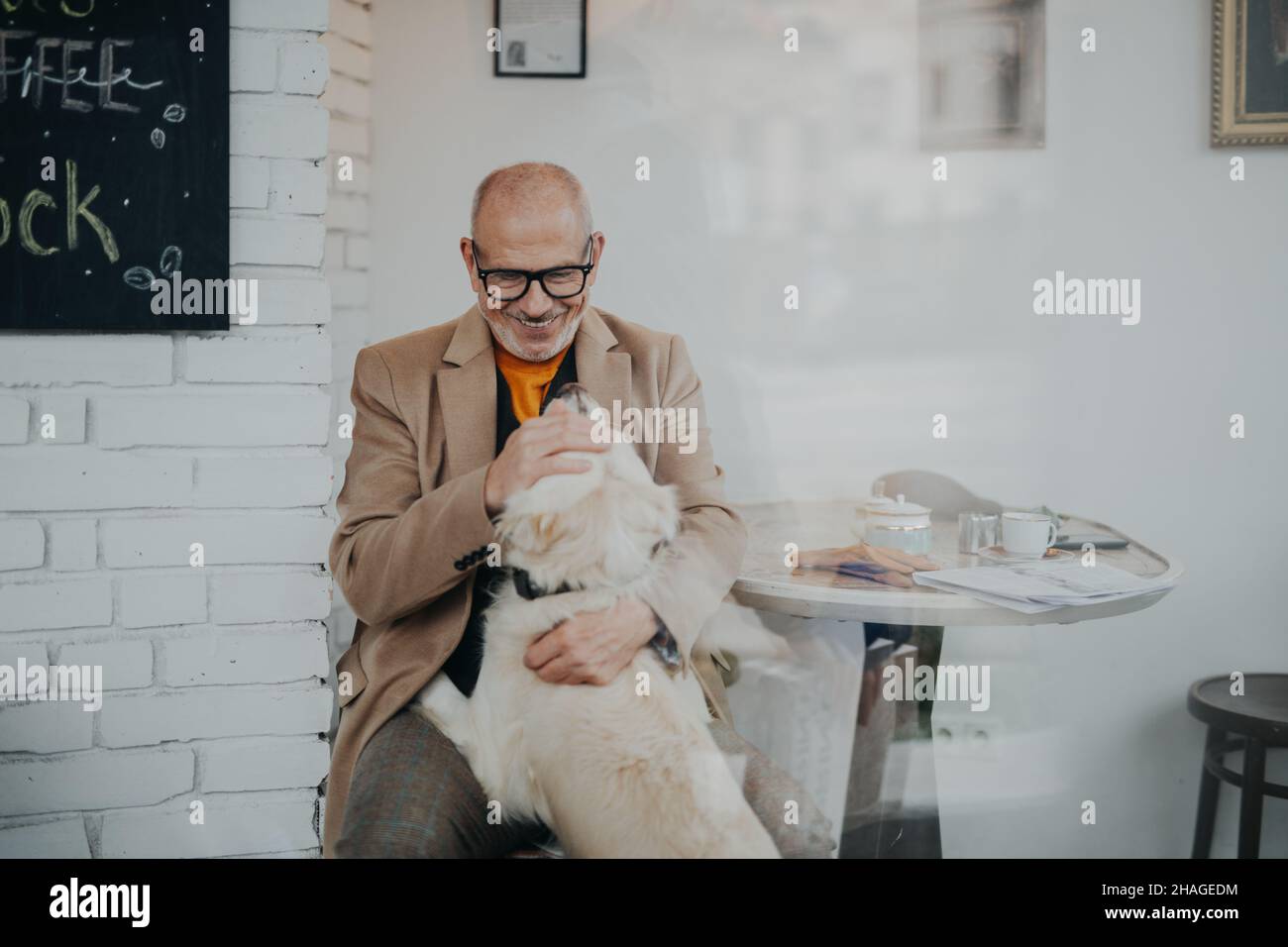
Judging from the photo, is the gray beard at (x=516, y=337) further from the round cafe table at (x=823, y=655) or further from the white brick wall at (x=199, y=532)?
the round cafe table at (x=823, y=655)

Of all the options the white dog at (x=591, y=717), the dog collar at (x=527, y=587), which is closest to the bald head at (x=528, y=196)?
the white dog at (x=591, y=717)

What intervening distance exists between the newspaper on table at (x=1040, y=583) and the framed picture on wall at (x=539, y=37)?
3.38 feet

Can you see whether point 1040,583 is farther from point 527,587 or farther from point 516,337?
point 516,337

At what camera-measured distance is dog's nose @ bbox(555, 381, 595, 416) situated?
1643mm

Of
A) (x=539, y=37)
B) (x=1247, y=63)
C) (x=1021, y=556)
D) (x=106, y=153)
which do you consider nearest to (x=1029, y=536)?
(x=1021, y=556)

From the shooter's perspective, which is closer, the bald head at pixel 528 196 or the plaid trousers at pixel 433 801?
the plaid trousers at pixel 433 801

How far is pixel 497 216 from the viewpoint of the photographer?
5.45 ft

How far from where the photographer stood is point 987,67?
168 cm

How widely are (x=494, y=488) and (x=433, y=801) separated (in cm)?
48

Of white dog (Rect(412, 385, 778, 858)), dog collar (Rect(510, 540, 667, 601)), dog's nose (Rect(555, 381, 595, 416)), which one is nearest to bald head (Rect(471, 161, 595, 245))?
dog's nose (Rect(555, 381, 595, 416))

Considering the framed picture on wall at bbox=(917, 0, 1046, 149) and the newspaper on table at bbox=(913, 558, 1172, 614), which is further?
the framed picture on wall at bbox=(917, 0, 1046, 149)

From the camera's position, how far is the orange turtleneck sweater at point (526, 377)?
1654 mm

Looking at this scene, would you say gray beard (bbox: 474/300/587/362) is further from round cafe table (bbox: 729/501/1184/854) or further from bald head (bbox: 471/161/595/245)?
round cafe table (bbox: 729/501/1184/854)

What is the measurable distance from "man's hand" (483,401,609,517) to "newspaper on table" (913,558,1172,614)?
58 centimetres
